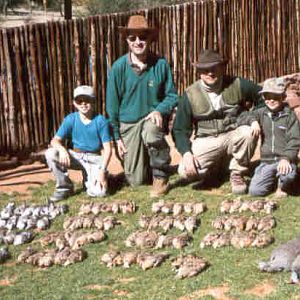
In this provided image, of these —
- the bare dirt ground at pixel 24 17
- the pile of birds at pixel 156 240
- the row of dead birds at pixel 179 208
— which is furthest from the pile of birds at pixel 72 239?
the bare dirt ground at pixel 24 17

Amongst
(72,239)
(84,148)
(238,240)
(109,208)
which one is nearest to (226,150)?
(109,208)

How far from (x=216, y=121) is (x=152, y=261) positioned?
87.3 inches

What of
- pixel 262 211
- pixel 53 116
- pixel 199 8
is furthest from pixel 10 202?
pixel 199 8

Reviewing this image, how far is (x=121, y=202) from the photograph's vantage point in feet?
22.9

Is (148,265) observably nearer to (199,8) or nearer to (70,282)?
(70,282)

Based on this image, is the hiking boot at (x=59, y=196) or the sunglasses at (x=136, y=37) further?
the hiking boot at (x=59, y=196)

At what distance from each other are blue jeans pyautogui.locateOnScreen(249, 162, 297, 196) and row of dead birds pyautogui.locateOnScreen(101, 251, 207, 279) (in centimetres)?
168

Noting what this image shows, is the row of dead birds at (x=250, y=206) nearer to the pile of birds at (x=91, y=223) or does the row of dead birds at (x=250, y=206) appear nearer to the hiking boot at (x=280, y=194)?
the hiking boot at (x=280, y=194)

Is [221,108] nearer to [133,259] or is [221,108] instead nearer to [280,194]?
[280,194]

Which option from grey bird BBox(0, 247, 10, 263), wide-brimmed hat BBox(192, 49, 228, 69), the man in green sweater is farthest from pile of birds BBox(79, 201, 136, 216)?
wide-brimmed hat BBox(192, 49, 228, 69)

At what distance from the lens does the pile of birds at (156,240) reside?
5941 millimetres

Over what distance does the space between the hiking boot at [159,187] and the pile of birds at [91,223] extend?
2.73 ft

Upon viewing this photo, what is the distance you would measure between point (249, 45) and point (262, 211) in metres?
5.24

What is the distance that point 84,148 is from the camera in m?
7.47
